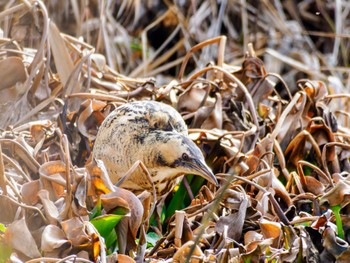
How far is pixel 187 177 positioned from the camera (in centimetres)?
241

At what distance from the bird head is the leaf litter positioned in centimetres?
7

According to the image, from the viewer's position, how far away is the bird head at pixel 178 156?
2.09 m

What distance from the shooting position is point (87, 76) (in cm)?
269

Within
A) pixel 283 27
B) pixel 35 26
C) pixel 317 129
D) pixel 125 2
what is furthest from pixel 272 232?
pixel 283 27

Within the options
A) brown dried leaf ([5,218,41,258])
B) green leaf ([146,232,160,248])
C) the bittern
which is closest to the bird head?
the bittern

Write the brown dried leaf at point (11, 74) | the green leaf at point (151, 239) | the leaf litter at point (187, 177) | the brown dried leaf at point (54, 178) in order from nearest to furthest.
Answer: the leaf litter at point (187, 177)
the brown dried leaf at point (54, 178)
the green leaf at point (151, 239)
the brown dried leaf at point (11, 74)

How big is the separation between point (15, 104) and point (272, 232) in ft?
3.19

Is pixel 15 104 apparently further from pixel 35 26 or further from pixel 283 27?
pixel 283 27

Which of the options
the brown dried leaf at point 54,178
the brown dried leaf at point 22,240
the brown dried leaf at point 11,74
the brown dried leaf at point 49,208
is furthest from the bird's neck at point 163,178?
the brown dried leaf at point 11,74

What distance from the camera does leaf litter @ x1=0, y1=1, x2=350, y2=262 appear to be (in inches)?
71.0

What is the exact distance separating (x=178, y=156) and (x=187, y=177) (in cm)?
31

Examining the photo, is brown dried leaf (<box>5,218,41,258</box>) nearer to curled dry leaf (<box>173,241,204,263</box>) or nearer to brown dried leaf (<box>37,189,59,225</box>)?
brown dried leaf (<box>37,189,59,225</box>)

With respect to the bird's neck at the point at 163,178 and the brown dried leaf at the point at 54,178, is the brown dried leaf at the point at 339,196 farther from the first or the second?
the brown dried leaf at the point at 54,178

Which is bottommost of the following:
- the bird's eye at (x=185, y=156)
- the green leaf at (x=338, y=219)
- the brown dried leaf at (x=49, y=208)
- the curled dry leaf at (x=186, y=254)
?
the green leaf at (x=338, y=219)
